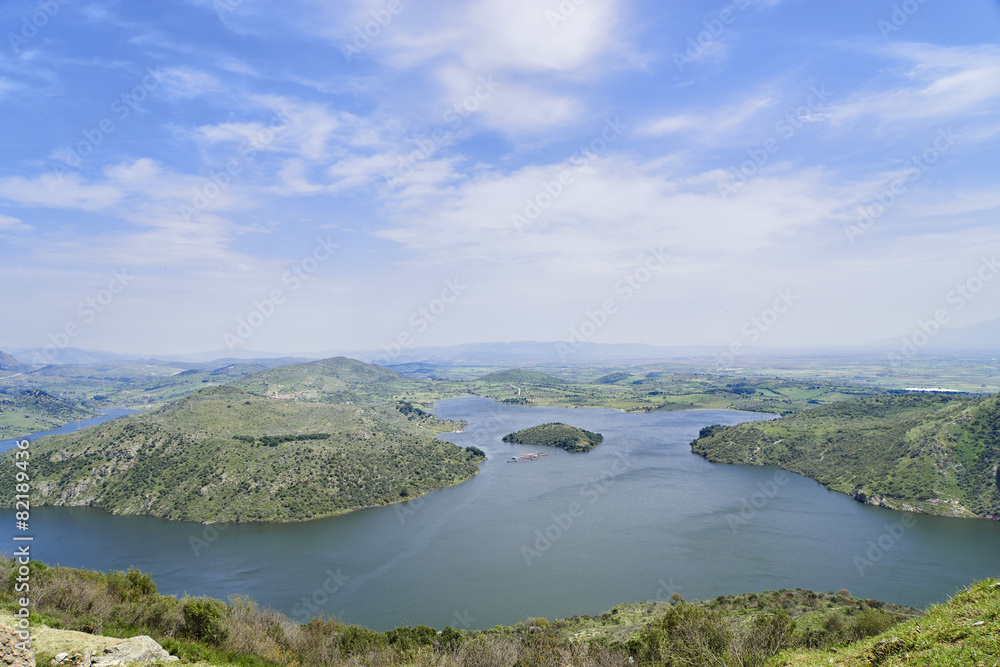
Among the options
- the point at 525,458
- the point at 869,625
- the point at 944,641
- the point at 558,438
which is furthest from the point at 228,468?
the point at 944,641

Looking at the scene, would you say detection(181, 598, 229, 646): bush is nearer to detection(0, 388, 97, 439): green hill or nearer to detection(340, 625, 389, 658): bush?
detection(340, 625, 389, 658): bush

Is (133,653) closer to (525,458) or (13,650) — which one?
(13,650)

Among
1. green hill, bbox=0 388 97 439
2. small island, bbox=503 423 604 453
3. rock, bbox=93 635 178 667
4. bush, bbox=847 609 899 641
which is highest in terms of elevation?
rock, bbox=93 635 178 667

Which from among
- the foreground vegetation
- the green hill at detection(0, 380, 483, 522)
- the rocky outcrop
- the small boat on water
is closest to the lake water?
the green hill at detection(0, 380, 483, 522)

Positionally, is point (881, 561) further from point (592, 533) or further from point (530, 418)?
point (530, 418)

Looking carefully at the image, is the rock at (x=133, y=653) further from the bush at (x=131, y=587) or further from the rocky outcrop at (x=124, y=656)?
the bush at (x=131, y=587)

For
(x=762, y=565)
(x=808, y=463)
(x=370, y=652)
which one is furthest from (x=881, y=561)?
(x=370, y=652)
